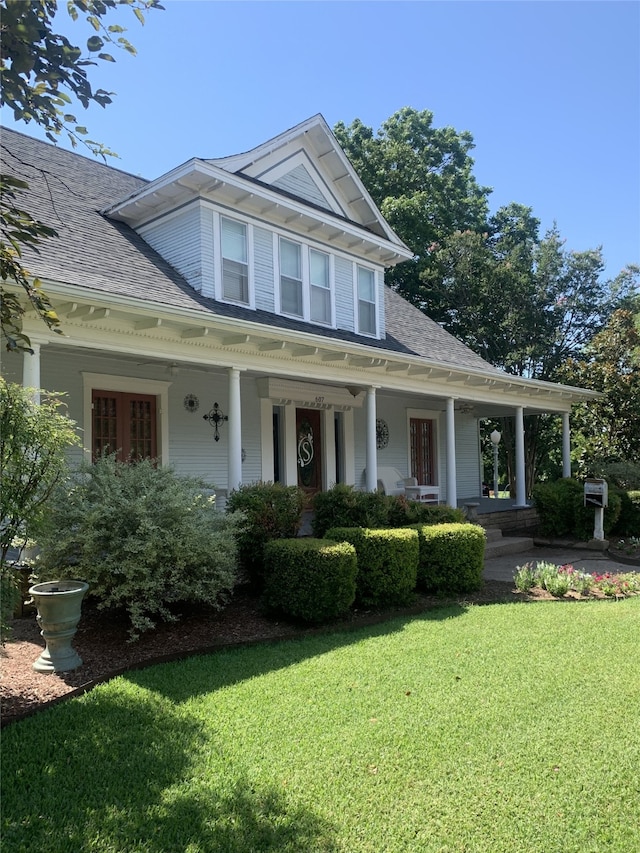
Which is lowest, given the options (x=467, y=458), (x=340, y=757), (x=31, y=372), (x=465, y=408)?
(x=340, y=757)

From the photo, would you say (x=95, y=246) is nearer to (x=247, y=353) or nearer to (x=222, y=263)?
(x=222, y=263)

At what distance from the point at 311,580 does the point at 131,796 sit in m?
3.22

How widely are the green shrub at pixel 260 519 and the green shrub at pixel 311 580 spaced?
555mm

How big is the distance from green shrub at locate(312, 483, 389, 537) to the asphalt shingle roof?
2757 millimetres

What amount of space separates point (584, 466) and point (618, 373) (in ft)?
9.11

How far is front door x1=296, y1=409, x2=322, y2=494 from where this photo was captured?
12.6m

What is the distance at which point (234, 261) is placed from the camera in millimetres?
9969

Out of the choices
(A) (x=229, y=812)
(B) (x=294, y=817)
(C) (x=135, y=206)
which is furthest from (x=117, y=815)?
(C) (x=135, y=206)

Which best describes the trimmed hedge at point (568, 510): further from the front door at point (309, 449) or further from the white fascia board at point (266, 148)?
the white fascia board at point (266, 148)

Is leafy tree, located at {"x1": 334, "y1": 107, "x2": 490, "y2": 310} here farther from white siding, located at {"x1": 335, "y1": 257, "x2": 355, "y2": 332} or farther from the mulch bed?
the mulch bed

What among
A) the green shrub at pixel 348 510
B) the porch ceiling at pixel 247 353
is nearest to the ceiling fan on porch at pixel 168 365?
the porch ceiling at pixel 247 353

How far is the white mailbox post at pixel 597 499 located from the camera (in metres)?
11.8

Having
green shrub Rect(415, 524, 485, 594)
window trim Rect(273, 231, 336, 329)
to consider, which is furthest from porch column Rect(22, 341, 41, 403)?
green shrub Rect(415, 524, 485, 594)

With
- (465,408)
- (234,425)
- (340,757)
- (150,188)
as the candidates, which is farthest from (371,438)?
(340,757)
